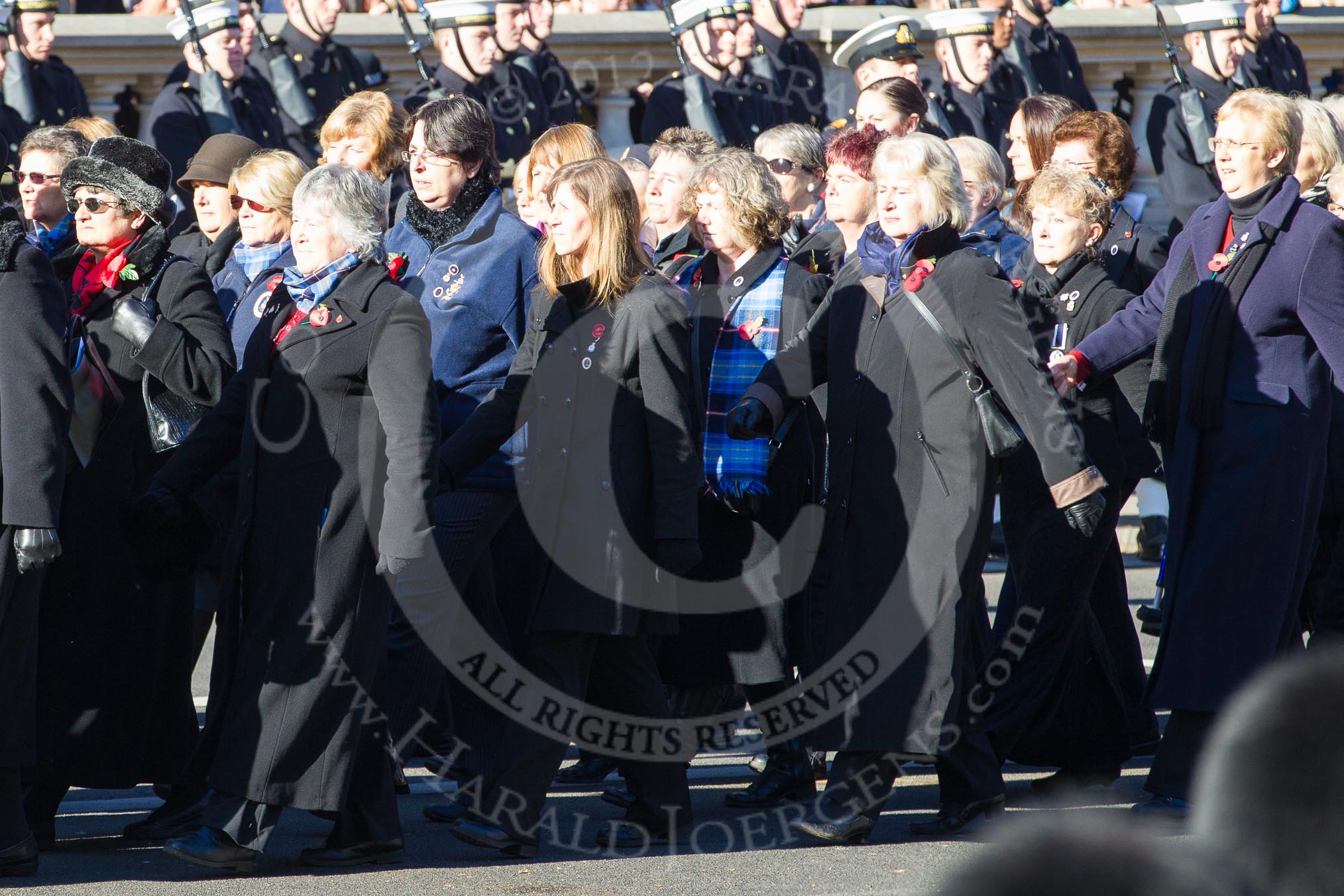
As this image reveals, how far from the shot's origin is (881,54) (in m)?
9.88

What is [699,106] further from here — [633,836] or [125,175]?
[633,836]

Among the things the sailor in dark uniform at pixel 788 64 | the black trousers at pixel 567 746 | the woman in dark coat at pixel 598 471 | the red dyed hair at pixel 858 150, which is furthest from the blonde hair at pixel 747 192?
the sailor in dark uniform at pixel 788 64

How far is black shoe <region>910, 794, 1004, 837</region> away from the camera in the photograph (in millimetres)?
5086

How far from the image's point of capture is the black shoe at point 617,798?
17.8 ft

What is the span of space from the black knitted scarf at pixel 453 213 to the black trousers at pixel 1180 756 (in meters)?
2.43

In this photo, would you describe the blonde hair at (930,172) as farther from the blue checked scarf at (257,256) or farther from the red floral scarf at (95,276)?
the red floral scarf at (95,276)

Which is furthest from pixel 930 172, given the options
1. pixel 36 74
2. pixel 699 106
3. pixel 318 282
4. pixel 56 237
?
pixel 36 74

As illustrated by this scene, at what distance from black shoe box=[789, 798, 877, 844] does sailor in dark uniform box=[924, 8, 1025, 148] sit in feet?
20.4

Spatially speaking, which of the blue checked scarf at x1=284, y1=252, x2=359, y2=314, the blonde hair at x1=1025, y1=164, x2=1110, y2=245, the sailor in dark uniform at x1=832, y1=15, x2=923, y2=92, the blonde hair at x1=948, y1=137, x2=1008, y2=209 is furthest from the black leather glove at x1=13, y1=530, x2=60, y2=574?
the sailor in dark uniform at x1=832, y1=15, x2=923, y2=92

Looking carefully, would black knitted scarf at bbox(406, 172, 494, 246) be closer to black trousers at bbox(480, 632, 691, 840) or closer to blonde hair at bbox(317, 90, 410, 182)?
blonde hair at bbox(317, 90, 410, 182)

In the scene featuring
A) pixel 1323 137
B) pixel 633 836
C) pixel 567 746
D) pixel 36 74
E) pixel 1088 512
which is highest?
pixel 36 74

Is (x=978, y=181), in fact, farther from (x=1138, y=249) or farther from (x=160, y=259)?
(x=160, y=259)

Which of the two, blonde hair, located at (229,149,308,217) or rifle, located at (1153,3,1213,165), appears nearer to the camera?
blonde hair, located at (229,149,308,217)

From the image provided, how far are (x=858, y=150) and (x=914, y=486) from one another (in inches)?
66.7
